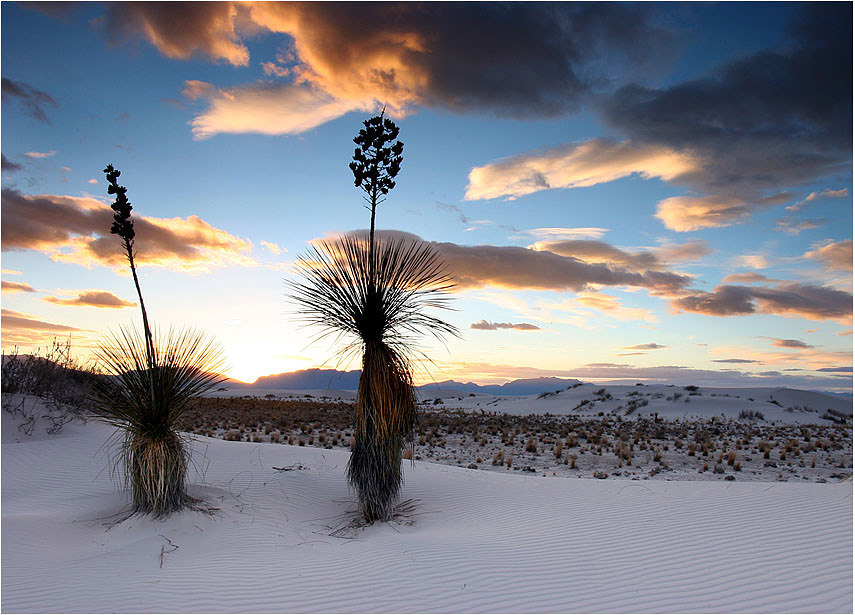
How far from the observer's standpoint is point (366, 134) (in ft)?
31.1

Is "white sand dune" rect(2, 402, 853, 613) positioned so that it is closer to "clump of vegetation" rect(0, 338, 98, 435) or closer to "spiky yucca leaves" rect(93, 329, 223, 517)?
"spiky yucca leaves" rect(93, 329, 223, 517)

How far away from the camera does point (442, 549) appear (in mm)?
7199

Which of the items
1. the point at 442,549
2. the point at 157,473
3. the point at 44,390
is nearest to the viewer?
the point at 442,549

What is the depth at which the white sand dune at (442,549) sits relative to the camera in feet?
18.9

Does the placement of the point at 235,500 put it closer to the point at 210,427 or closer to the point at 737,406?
the point at 210,427

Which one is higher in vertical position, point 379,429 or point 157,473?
point 379,429

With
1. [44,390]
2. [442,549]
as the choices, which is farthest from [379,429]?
[44,390]

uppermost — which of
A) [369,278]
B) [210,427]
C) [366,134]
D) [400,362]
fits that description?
[366,134]

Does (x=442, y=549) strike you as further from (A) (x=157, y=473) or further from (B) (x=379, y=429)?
(A) (x=157, y=473)

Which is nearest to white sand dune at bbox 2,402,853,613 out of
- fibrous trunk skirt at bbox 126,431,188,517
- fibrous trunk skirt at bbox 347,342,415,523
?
fibrous trunk skirt at bbox 126,431,188,517

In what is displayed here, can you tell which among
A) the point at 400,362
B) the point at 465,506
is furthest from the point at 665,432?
the point at 400,362

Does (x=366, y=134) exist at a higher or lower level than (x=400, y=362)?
higher

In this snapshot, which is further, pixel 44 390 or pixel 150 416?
pixel 44 390

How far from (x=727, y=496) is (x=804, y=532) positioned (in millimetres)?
2605
